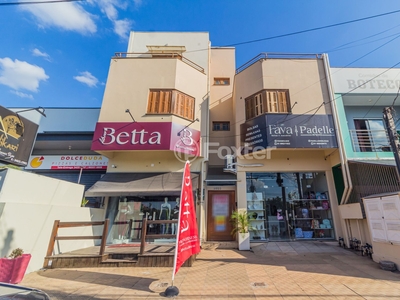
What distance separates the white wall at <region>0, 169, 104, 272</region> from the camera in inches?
188

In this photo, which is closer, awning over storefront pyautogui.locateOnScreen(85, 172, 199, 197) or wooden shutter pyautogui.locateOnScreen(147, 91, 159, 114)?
awning over storefront pyautogui.locateOnScreen(85, 172, 199, 197)

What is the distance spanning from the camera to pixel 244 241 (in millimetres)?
8008

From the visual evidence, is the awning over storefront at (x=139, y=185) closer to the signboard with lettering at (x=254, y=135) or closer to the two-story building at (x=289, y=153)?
the signboard with lettering at (x=254, y=135)

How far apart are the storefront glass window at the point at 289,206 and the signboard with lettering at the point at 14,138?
849 centimetres

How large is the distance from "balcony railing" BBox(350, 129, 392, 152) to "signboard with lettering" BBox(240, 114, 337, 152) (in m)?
1.09

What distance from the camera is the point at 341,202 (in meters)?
8.36

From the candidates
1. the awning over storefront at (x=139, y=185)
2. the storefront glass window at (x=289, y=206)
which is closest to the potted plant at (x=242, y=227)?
the storefront glass window at (x=289, y=206)

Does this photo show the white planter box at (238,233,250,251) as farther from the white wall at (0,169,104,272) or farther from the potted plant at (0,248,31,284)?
the potted plant at (0,248,31,284)

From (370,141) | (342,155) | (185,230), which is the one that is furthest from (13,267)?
(370,141)

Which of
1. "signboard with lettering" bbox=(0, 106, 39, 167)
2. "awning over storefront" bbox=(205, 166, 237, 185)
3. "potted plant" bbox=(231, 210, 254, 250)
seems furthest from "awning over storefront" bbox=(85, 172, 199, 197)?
"signboard with lettering" bbox=(0, 106, 39, 167)

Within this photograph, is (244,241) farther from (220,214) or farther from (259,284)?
(259,284)

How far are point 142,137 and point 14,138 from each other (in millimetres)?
4179

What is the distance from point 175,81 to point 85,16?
16.9 feet

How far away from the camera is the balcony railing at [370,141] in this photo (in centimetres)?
842
